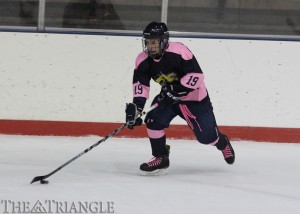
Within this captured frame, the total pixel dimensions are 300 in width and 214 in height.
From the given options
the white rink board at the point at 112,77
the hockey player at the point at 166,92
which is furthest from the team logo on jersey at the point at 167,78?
the white rink board at the point at 112,77

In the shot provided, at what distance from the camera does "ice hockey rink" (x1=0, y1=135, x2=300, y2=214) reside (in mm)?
2924

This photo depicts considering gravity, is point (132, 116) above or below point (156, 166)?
above

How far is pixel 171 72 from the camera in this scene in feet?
11.6

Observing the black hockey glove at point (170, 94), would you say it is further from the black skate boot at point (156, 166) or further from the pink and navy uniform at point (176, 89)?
the black skate boot at point (156, 166)

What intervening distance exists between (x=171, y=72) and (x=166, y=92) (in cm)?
11

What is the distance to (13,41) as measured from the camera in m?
4.64

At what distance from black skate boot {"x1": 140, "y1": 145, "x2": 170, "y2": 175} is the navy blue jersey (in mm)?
313

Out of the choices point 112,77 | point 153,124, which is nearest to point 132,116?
point 153,124

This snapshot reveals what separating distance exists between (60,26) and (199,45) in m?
0.98

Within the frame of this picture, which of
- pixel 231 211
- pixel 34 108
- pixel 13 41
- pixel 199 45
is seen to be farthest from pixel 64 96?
pixel 231 211

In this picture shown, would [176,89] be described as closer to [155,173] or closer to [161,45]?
[161,45]

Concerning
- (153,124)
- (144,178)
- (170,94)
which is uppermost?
(170,94)

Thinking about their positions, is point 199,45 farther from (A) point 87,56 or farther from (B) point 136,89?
(B) point 136,89

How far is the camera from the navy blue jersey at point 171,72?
3.49 meters
